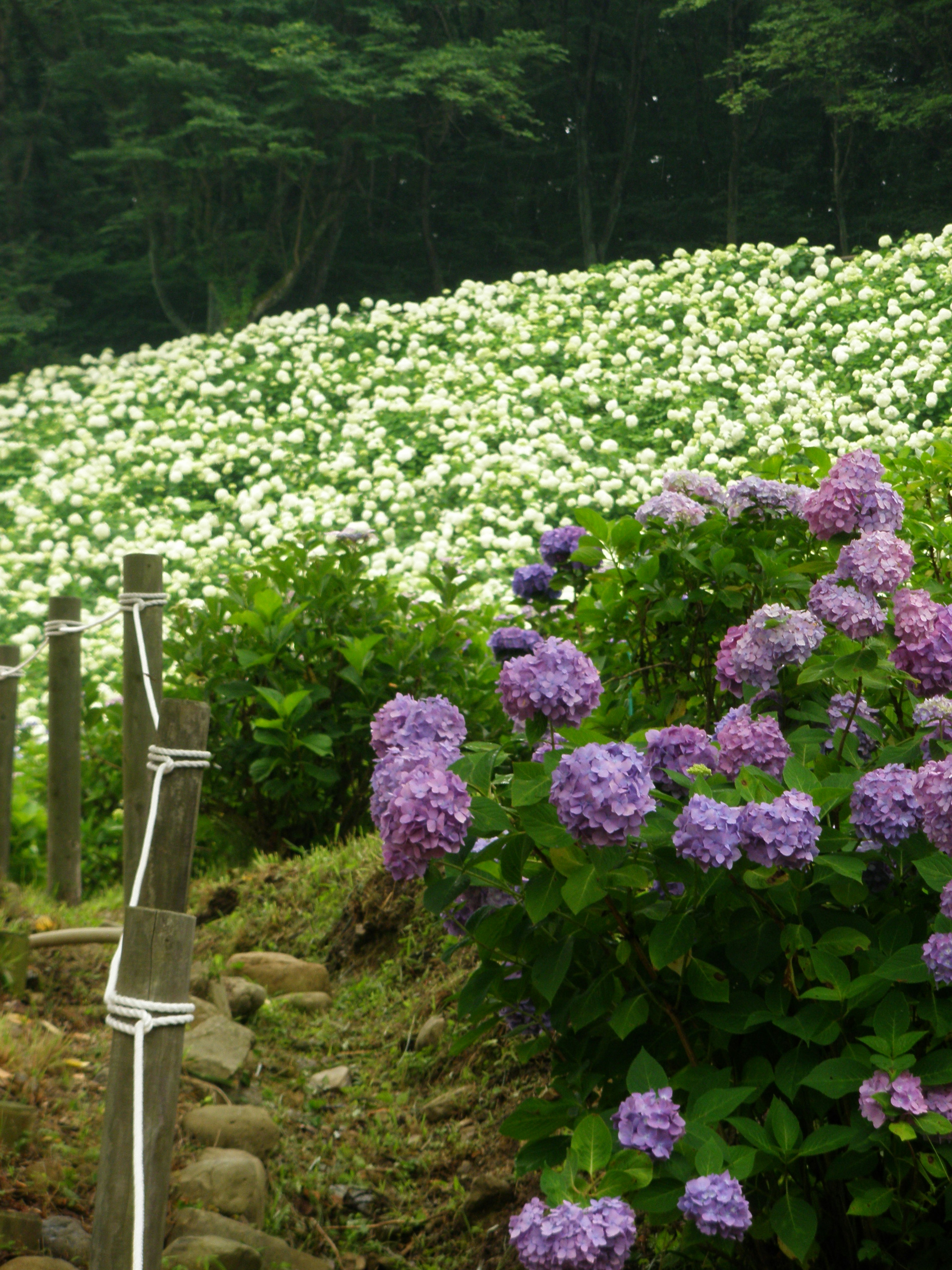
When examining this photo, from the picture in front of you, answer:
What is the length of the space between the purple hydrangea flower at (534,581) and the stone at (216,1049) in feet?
4.56

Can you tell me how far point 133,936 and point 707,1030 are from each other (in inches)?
32.9

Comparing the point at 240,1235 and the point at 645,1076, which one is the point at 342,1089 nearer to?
the point at 240,1235

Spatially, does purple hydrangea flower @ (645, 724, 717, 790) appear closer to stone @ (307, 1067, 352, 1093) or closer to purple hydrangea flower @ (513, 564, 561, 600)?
purple hydrangea flower @ (513, 564, 561, 600)

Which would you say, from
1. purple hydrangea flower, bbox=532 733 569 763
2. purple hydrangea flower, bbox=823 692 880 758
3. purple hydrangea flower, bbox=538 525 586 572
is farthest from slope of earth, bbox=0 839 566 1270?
purple hydrangea flower, bbox=538 525 586 572

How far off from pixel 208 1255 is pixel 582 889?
1159 millimetres

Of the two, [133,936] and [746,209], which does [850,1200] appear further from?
[746,209]

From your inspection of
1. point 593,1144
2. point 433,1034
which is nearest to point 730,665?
point 593,1144

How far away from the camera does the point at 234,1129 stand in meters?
2.54

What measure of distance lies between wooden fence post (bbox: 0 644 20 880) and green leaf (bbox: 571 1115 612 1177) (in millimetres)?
3179

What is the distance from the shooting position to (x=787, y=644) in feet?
5.81

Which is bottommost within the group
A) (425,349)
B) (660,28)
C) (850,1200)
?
(850,1200)

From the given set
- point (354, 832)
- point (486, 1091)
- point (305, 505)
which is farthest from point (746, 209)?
point (486, 1091)

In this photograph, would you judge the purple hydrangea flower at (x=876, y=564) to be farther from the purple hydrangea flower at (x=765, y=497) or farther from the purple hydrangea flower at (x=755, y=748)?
the purple hydrangea flower at (x=765, y=497)

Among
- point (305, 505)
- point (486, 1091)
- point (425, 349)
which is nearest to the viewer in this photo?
point (486, 1091)
